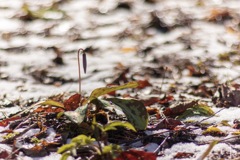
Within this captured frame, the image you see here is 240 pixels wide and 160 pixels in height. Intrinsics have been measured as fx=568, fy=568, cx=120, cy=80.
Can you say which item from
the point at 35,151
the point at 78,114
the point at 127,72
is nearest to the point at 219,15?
the point at 127,72

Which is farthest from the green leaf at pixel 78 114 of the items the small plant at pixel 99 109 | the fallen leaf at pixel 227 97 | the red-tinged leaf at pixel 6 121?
the fallen leaf at pixel 227 97

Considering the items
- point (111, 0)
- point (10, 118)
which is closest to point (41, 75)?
point (10, 118)

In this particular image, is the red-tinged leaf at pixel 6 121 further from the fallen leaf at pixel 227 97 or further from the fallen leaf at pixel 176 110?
the fallen leaf at pixel 227 97

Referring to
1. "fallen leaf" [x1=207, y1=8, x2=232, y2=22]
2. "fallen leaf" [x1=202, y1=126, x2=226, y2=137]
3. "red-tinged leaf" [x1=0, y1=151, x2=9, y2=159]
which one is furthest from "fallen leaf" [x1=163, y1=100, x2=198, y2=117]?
"fallen leaf" [x1=207, y1=8, x2=232, y2=22]

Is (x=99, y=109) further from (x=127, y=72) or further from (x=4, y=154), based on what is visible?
(x=127, y=72)

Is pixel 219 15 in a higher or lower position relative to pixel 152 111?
higher

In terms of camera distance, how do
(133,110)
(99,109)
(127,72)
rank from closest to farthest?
(133,110) < (99,109) < (127,72)

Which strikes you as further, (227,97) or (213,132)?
(227,97)

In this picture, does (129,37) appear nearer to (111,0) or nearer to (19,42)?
(19,42)
